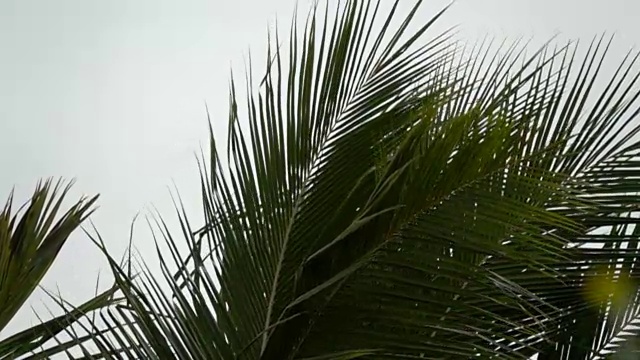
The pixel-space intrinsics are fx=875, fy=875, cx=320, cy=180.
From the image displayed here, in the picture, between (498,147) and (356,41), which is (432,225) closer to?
(498,147)

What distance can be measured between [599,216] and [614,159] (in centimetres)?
11

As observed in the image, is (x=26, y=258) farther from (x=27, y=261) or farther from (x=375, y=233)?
(x=375, y=233)

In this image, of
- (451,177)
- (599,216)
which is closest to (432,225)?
(451,177)

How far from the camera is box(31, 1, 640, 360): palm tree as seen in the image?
55cm

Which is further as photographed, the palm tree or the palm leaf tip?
the palm leaf tip

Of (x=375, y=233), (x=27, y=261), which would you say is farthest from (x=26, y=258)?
(x=375, y=233)

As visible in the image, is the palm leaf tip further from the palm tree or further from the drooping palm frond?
the palm tree

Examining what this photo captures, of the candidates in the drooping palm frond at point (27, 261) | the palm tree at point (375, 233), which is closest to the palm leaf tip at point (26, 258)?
the drooping palm frond at point (27, 261)

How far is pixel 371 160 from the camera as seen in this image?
26.4 inches

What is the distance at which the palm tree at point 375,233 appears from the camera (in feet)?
1.81

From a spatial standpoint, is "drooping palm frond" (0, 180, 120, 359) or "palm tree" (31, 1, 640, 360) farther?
"drooping palm frond" (0, 180, 120, 359)

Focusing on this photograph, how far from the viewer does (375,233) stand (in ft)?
1.78

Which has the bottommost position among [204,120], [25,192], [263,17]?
[25,192]

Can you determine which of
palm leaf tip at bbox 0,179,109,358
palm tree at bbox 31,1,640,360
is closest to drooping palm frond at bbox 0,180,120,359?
palm leaf tip at bbox 0,179,109,358
